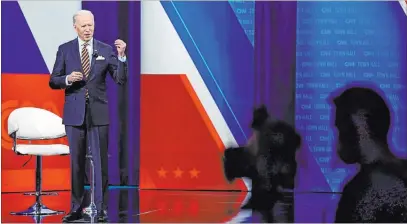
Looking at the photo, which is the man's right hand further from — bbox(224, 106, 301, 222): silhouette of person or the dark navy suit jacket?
bbox(224, 106, 301, 222): silhouette of person

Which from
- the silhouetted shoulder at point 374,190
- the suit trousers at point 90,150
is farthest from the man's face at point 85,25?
the silhouetted shoulder at point 374,190

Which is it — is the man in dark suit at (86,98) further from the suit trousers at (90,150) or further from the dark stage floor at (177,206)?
the dark stage floor at (177,206)

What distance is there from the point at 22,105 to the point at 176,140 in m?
1.55

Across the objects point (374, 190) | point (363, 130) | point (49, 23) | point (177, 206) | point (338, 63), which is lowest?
point (177, 206)

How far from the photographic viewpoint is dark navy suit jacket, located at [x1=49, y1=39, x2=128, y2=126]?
16.3ft

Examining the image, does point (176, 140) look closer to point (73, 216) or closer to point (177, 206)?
point (177, 206)

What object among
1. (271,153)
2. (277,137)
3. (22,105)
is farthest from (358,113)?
(22,105)

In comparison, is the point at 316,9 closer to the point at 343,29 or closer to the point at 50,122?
the point at 343,29

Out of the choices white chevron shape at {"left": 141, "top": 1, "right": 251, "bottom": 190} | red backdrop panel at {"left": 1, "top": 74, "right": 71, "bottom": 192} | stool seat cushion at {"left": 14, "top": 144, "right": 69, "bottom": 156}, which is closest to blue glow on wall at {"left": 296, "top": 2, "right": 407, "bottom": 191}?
white chevron shape at {"left": 141, "top": 1, "right": 251, "bottom": 190}

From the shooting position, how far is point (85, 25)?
4957mm

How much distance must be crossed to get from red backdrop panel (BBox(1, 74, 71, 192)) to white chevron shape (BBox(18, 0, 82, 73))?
23cm

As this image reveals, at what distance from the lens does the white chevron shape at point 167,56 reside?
24.4 ft

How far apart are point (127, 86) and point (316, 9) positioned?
6.64 feet

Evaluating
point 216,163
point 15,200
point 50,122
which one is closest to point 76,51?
point 50,122
